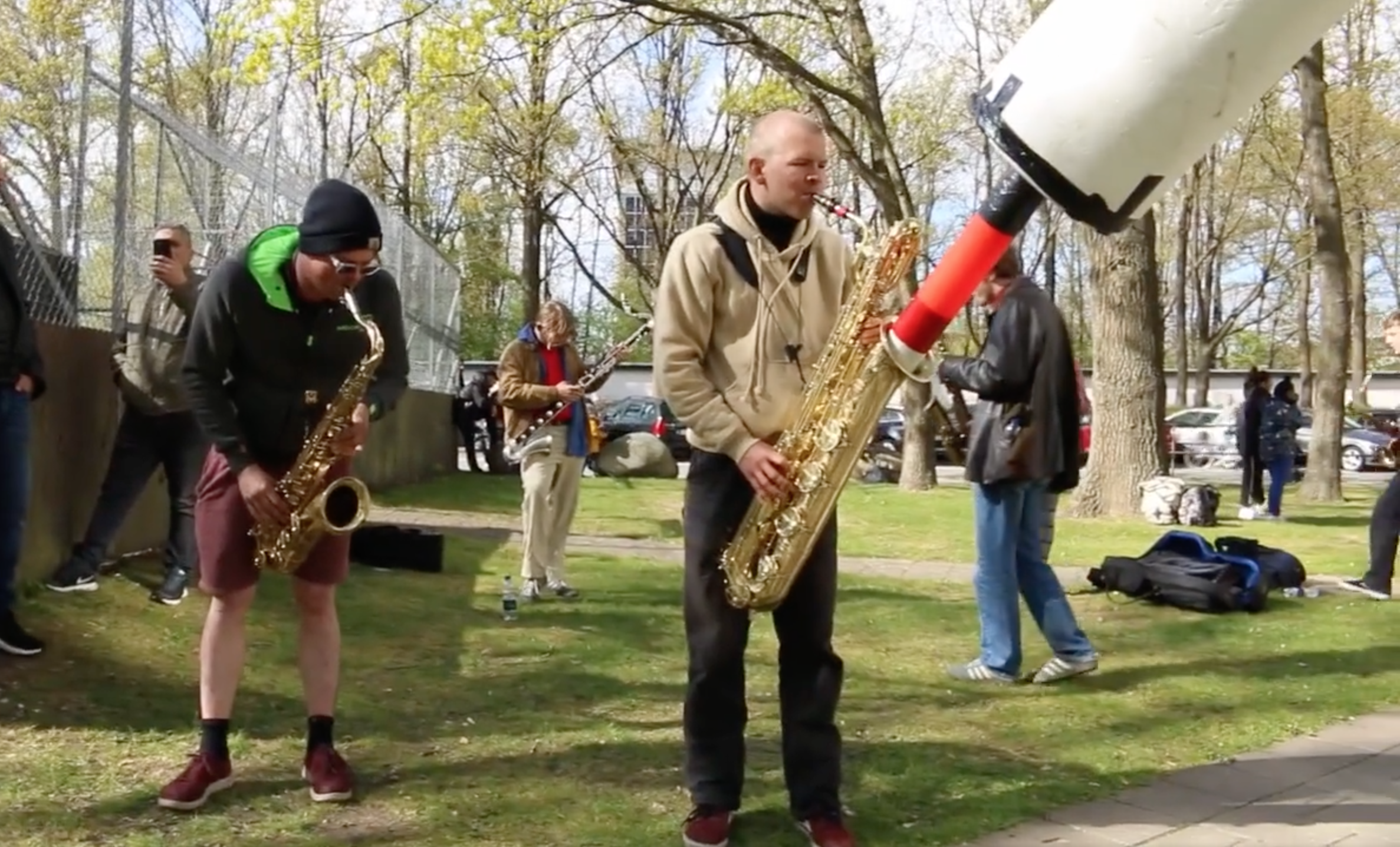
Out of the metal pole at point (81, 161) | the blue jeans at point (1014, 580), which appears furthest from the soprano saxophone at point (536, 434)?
the blue jeans at point (1014, 580)

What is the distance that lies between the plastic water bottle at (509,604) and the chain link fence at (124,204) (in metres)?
2.27

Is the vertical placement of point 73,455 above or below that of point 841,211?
below

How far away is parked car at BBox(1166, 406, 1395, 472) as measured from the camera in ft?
108

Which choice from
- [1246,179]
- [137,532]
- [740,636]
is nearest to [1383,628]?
[740,636]

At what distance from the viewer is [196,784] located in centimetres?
424

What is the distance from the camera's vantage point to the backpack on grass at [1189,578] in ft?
26.9

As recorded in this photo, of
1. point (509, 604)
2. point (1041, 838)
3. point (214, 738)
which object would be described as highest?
point (509, 604)

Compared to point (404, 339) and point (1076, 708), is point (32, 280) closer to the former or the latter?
point (404, 339)

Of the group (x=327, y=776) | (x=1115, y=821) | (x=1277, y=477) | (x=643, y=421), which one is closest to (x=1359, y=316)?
(x=643, y=421)

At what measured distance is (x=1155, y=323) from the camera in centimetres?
1465

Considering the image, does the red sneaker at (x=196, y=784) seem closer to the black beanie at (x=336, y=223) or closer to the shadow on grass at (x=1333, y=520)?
the black beanie at (x=336, y=223)

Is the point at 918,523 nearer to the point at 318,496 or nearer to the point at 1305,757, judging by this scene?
the point at 1305,757

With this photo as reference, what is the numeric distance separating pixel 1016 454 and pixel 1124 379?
Answer: 9.04 meters

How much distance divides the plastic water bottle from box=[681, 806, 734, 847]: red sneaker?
3.67 m
